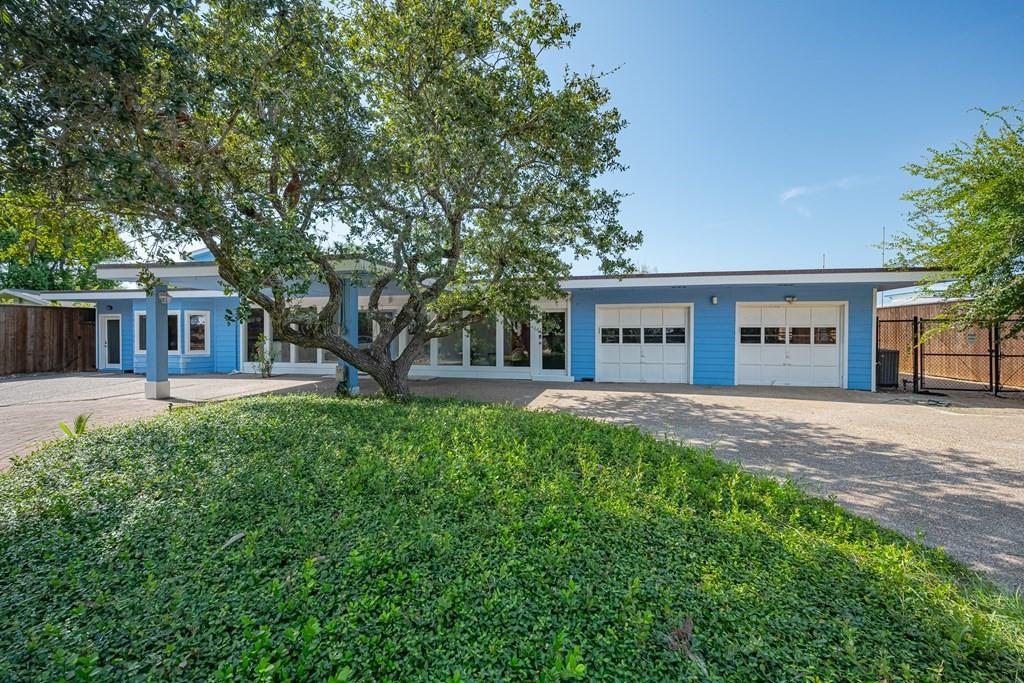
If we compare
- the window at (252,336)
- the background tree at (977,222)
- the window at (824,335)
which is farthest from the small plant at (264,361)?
the background tree at (977,222)

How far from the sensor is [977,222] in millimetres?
8906

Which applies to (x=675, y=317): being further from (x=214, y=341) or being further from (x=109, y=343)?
(x=109, y=343)

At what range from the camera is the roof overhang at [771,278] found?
9656 mm

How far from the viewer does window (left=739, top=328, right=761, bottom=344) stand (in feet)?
38.8

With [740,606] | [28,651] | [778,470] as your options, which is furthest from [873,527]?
[28,651]

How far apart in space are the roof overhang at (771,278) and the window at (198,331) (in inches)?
493

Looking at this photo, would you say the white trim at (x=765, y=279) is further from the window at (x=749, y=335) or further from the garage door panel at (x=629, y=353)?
the garage door panel at (x=629, y=353)

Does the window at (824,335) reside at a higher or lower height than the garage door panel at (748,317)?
lower

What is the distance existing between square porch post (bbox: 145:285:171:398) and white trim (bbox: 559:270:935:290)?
9264 mm

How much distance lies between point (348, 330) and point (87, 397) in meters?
6.07

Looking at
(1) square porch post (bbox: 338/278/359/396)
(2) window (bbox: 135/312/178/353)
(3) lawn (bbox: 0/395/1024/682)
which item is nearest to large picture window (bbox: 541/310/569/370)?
(1) square porch post (bbox: 338/278/359/396)

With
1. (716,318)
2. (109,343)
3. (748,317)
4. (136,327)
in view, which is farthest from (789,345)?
(109,343)

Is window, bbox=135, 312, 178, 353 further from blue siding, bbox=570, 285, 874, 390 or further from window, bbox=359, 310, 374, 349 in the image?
blue siding, bbox=570, 285, 874, 390

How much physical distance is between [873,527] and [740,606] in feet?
6.15
